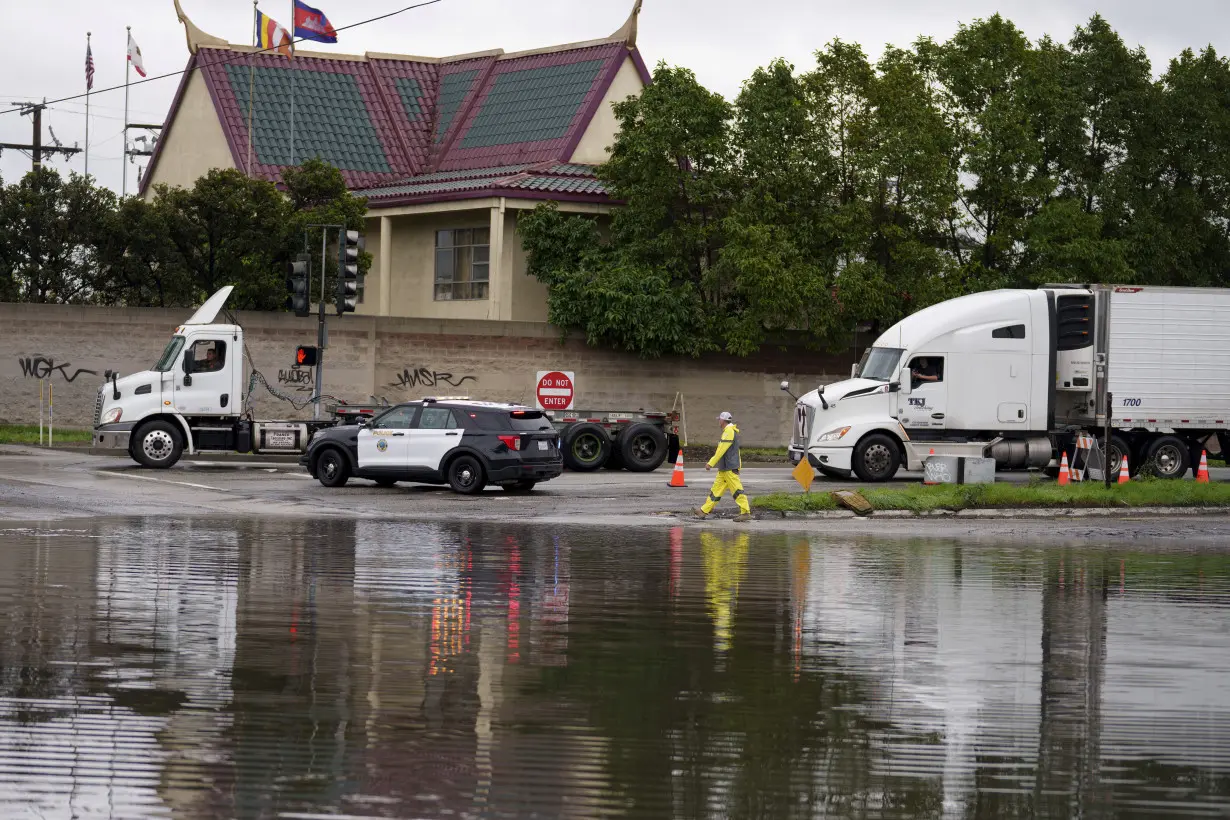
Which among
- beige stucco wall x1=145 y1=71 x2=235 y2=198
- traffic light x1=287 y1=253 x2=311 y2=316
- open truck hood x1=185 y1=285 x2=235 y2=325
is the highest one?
beige stucco wall x1=145 y1=71 x2=235 y2=198

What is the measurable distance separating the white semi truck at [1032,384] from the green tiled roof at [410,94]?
76.5ft

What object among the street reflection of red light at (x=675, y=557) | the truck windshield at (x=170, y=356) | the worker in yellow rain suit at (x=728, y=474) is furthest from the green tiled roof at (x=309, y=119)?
the street reflection of red light at (x=675, y=557)

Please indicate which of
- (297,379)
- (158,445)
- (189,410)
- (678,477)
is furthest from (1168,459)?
(297,379)

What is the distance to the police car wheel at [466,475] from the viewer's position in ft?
82.6

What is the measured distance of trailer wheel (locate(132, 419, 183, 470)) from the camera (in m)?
29.2

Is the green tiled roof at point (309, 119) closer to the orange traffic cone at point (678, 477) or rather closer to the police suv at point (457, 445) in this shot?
the police suv at point (457, 445)

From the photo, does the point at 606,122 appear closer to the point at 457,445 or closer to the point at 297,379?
the point at 297,379

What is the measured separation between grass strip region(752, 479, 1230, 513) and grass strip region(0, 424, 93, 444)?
1885cm

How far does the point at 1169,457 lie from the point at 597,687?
23026 mm

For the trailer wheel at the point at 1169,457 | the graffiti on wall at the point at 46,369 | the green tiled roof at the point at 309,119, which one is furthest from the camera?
the green tiled roof at the point at 309,119

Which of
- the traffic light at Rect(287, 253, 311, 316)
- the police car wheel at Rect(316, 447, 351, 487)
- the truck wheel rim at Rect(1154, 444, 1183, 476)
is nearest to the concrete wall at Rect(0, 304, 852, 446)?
the traffic light at Rect(287, 253, 311, 316)

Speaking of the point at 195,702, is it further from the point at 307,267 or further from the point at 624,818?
the point at 307,267

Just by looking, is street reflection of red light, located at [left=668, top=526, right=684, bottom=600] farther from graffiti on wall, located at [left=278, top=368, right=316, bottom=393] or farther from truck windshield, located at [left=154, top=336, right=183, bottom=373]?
graffiti on wall, located at [left=278, top=368, right=316, bottom=393]

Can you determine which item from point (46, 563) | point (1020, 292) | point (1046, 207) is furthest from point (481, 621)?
point (1046, 207)
